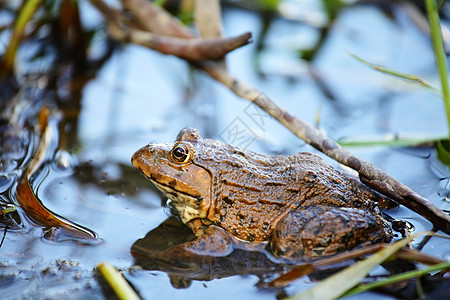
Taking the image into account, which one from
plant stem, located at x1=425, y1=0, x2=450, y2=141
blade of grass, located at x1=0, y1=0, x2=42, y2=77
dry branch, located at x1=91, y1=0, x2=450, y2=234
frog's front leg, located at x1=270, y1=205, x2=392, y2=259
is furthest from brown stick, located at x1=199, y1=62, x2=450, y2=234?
blade of grass, located at x1=0, y1=0, x2=42, y2=77

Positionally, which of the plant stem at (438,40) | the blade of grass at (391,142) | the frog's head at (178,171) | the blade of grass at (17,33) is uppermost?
the plant stem at (438,40)

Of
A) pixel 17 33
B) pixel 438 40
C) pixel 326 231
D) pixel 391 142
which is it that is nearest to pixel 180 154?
pixel 326 231

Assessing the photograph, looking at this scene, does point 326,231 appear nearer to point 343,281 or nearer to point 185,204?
point 343,281

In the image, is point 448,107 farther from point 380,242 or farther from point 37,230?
point 37,230

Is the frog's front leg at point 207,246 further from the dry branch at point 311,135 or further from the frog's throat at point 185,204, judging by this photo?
the dry branch at point 311,135

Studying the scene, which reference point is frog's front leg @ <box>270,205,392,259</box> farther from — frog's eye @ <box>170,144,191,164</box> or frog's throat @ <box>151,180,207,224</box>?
frog's eye @ <box>170,144,191,164</box>

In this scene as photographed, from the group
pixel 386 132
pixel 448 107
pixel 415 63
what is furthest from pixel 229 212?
pixel 415 63

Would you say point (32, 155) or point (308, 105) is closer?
point (32, 155)

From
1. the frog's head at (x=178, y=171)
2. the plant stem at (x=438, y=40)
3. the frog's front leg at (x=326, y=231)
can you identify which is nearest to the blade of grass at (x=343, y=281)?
the frog's front leg at (x=326, y=231)
